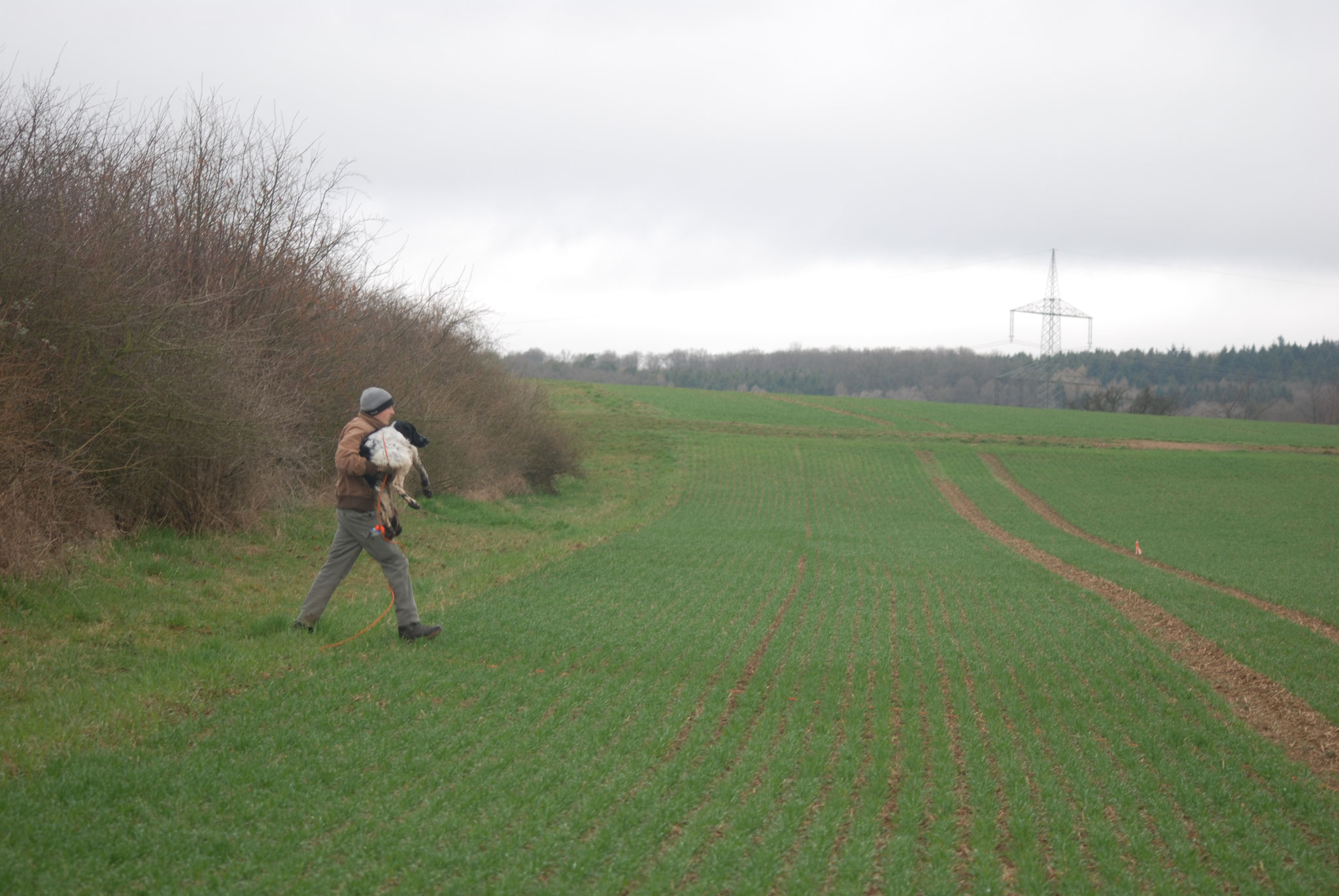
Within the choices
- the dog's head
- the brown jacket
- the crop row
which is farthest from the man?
the crop row

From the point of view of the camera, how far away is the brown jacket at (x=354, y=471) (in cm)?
809

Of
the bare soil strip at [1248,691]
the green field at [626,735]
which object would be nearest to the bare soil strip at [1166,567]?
the green field at [626,735]

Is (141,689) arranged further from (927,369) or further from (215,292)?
(927,369)

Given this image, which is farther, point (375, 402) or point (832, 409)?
point (832, 409)

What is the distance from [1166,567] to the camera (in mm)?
21062

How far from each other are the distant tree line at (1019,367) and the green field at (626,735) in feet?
236

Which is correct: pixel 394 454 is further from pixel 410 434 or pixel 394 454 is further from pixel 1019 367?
pixel 1019 367

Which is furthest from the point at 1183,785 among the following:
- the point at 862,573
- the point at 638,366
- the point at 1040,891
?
the point at 638,366

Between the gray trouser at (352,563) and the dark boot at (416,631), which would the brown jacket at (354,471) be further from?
the dark boot at (416,631)

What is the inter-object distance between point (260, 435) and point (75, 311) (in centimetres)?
310

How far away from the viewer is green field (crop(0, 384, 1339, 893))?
451 centimetres

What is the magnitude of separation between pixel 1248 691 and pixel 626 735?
24.1 ft

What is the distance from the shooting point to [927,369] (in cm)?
11562

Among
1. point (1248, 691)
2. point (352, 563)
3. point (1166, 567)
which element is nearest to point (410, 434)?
point (352, 563)
